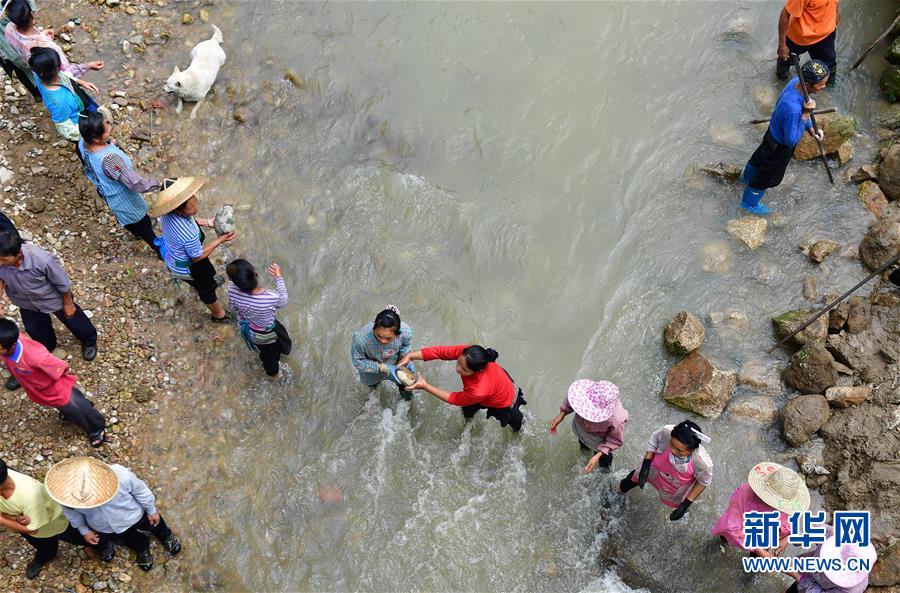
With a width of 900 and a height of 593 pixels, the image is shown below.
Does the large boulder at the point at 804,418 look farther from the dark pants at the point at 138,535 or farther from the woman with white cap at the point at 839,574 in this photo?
the dark pants at the point at 138,535

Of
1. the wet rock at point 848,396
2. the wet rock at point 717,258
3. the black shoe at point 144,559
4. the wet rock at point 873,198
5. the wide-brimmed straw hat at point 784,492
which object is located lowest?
the black shoe at point 144,559

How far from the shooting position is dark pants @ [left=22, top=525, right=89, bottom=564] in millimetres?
4887

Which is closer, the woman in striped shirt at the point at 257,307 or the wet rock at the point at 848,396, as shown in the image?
the woman in striped shirt at the point at 257,307

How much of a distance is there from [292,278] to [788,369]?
17.6ft

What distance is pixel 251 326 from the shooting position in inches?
225

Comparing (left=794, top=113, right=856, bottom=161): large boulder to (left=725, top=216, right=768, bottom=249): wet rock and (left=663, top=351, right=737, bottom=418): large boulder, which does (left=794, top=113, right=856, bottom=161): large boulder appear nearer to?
(left=725, top=216, right=768, bottom=249): wet rock

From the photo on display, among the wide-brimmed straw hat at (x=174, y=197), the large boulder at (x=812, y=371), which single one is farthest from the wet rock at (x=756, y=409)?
the wide-brimmed straw hat at (x=174, y=197)

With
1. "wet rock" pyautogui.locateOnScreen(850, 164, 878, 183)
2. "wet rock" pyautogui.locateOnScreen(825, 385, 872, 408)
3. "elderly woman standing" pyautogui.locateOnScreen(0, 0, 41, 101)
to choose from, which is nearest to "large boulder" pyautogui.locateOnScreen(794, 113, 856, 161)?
"wet rock" pyautogui.locateOnScreen(850, 164, 878, 183)

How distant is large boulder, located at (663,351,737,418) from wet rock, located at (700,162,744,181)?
2597 millimetres

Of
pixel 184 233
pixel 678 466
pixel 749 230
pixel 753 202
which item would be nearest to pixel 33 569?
pixel 184 233

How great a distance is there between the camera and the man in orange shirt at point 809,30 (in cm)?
772

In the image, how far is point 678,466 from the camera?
505 centimetres

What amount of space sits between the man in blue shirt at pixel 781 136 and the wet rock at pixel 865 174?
86 cm

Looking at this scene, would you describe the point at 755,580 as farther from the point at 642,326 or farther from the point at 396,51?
the point at 396,51
